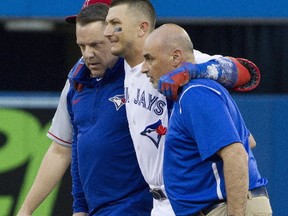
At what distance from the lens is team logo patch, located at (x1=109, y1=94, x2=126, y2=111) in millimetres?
4809

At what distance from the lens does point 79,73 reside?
4.95 metres

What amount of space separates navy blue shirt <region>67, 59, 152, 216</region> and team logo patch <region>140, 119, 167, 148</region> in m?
0.28

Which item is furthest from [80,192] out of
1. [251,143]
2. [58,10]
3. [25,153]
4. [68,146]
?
[58,10]

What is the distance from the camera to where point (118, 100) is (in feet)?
15.8

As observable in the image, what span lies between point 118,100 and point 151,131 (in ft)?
1.23

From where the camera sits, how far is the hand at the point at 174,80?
13.6ft

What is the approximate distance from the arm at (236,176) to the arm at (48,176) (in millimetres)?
1500

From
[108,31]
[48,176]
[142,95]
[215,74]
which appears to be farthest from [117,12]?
[48,176]

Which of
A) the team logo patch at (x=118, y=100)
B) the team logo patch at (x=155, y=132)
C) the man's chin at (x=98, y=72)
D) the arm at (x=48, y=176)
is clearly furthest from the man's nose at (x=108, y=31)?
the arm at (x=48, y=176)

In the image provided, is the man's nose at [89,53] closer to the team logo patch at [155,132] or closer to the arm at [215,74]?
the team logo patch at [155,132]

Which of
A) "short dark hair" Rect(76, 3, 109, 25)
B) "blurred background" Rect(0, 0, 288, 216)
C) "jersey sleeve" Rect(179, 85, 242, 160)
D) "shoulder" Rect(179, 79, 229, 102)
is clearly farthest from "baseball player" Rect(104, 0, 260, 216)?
"blurred background" Rect(0, 0, 288, 216)

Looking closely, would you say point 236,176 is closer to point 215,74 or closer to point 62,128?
point 215,74

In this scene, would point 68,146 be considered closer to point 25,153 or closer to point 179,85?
point 179,85

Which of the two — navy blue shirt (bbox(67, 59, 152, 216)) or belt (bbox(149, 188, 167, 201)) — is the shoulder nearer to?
belt (bbox(149, 188, 167, 201))
